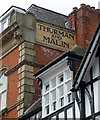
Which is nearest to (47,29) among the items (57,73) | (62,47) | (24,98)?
(62,47)

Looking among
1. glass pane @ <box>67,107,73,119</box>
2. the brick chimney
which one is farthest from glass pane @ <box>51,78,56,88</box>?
the brick chimney

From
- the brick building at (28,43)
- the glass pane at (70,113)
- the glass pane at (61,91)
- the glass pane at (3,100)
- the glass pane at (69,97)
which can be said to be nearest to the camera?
the glass pane at (70,113)

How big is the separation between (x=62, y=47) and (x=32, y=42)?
8.92 ft

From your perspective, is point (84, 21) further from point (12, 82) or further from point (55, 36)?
point (12, 82)

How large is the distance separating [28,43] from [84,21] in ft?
18.2

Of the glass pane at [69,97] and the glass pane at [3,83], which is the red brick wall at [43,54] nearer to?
the glass pane at [3,83]

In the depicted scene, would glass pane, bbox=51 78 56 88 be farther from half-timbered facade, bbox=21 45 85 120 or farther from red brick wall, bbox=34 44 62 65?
red brick wall, bbox=34 44 62 65

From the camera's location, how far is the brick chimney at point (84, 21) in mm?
34750

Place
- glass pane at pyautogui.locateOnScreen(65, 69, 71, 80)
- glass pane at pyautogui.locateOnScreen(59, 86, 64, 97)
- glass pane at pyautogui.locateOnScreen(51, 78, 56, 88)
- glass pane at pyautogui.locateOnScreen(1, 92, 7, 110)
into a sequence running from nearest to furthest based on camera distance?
glass pane at pyautogui.locateOnScreen(65, 69, 71, 80)
glass pane at pyautogui.locateOnScreen(59, 86, 64, 97)
glass pane at pyautogui.locateOnScreen(51, 78, 56, 88)
glass pane at pyautogui.locateOnScreen(1, 92, 7, 110)

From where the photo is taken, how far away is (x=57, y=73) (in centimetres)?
2466

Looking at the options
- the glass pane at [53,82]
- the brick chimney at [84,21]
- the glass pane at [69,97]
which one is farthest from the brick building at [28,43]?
the glass pane at [69,97]

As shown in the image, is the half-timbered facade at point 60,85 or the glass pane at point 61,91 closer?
the half-timbered facade at point 60,85

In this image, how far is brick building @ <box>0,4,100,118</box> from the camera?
30.7m

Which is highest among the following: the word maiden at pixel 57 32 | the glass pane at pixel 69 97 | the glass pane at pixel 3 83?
the word maiden at pixel 57 32
